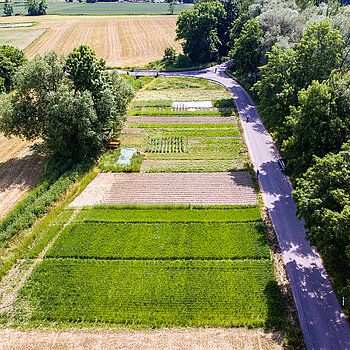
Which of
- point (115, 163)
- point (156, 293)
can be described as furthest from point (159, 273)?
point (115, 163)

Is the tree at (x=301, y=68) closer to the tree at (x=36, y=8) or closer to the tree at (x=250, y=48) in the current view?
the tree at (x=250, y=48)

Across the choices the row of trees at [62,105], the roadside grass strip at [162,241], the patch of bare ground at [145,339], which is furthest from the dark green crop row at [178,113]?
the patch of bare ground at [145,339]

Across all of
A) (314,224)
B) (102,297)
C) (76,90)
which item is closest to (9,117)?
(76,90)

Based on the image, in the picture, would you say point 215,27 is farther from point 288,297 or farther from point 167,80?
point 288,297

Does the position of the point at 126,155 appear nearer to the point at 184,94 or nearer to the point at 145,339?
the point at 145,339

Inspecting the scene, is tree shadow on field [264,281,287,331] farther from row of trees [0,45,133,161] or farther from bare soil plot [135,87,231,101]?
bare soil plot [135,87,231,101]
